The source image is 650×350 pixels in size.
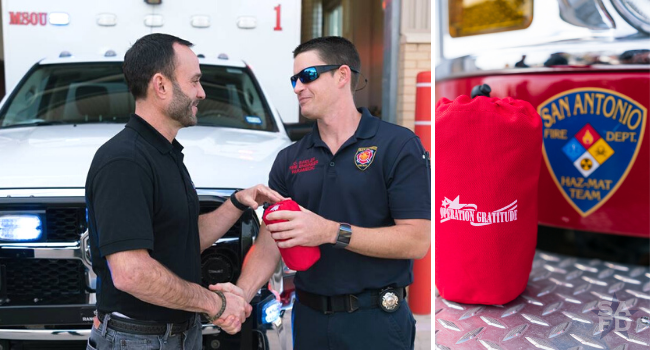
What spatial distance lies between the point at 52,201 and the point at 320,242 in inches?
47.4

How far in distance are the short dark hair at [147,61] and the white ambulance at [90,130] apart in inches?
28.5

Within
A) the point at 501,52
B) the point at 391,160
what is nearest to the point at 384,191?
the point at 391,160

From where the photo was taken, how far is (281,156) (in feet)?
8.04

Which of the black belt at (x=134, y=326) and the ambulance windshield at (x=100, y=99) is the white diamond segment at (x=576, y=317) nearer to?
the ambulance windshield at (x=100, y=99)

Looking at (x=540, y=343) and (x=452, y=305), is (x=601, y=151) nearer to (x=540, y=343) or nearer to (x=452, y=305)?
(x=452, y=305)

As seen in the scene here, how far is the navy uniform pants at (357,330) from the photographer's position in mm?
2219

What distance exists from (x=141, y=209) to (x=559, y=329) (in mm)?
2246

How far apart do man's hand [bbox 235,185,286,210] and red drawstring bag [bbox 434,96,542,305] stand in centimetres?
137

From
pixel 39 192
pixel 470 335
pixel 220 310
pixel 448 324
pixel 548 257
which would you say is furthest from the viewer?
pixel 548 257

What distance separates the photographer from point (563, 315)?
11.2 ft

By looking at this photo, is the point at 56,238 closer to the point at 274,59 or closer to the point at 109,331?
the point at 109,331

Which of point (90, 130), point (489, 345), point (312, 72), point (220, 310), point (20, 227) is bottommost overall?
point (489, 345)

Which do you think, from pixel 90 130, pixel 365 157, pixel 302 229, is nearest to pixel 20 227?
pixel 90 130

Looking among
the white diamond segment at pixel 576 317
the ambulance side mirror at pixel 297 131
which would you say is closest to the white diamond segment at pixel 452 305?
the white diamond segment at pixel 576 317
